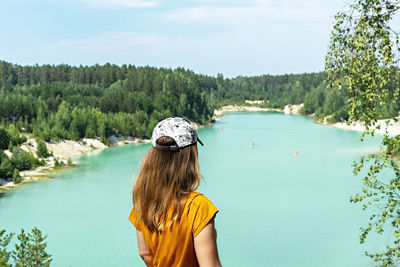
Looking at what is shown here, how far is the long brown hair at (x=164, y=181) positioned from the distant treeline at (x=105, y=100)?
42742 mm

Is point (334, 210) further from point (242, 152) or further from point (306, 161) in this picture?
point (242, 152)

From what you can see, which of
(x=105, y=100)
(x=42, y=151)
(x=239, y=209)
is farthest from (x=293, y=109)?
(x=239, y=209)

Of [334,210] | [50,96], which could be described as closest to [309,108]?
[50,96]

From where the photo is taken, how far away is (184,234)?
2271mm

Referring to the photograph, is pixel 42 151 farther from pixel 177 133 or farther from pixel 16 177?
pixel 177 133

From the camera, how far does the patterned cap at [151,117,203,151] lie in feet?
7.67

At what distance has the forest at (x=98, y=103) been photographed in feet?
178

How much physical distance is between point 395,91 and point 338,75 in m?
0.95

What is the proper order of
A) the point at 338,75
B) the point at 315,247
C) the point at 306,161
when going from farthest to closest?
the point at 306,161, the point at 315,247, the point at 338,75

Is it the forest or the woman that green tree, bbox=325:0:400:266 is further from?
the forest

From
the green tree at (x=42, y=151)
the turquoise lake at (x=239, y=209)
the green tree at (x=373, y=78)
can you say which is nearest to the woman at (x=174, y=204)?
the green tree at (x=373, y=78)

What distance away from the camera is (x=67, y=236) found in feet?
77.7

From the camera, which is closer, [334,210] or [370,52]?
[370,52]

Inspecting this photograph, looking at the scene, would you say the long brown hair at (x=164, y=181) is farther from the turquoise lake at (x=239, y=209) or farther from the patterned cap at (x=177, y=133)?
the turquoise lake at (x=239, y=209)
